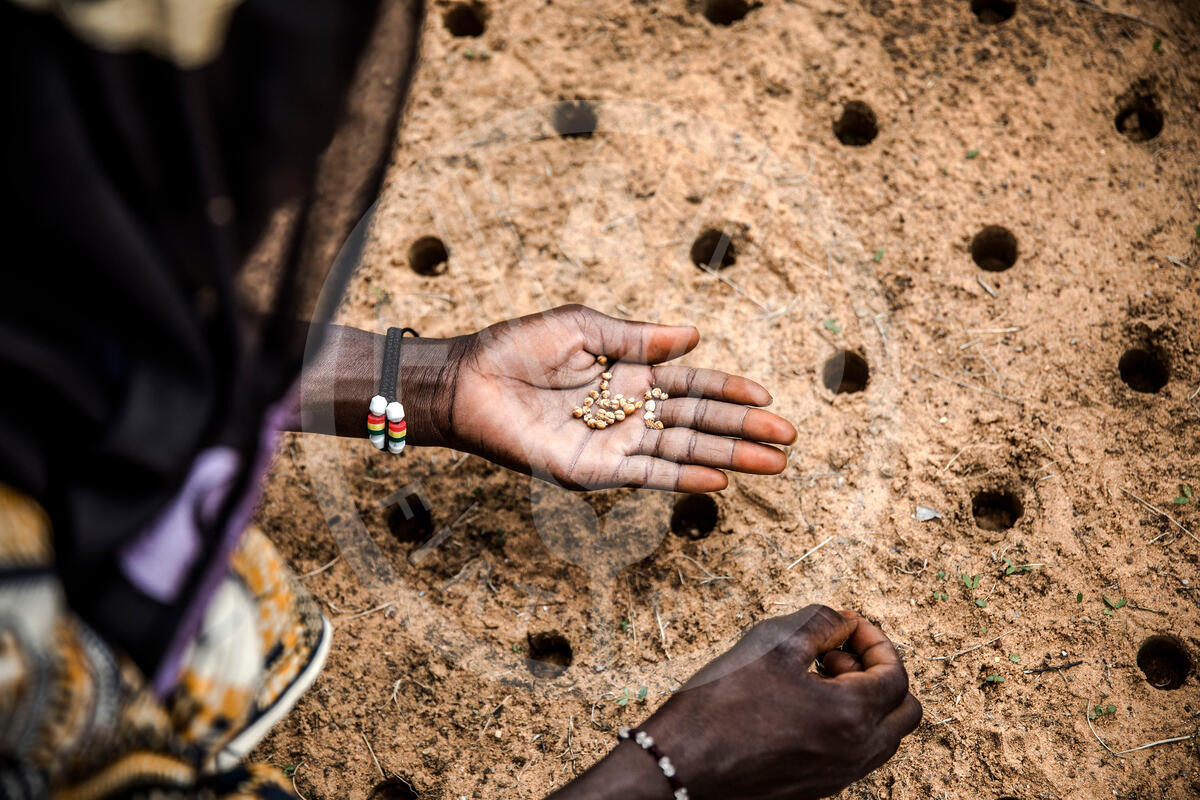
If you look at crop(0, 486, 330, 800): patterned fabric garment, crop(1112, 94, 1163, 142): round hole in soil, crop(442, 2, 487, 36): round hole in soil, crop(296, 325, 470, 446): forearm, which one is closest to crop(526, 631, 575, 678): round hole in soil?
crop(296, 325, 470, 446): forearm

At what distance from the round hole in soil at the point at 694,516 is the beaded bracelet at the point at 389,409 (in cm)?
84

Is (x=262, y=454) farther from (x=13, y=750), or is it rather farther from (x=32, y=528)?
(x=13, y=750)

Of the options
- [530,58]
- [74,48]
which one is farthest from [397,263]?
[74,48]

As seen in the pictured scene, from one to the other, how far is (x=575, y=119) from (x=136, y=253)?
6.26 ft

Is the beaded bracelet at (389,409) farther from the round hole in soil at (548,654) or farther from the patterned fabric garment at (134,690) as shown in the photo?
the round hole in soil at (548,654)

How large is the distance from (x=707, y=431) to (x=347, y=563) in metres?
1.18

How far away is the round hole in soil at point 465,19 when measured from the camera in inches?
108

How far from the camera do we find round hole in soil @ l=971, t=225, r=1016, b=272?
237 cm

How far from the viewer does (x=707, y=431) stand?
1988mm

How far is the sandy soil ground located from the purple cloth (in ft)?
3.57

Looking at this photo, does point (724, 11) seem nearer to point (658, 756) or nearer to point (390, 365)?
point (390, 365)

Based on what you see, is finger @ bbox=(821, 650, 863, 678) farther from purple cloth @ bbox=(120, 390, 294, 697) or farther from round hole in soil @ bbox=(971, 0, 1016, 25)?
round hole in soil @ bbox=(971, 0, 1016, 25)

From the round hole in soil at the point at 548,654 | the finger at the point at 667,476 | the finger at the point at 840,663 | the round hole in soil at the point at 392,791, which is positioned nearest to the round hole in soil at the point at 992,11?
the finger at the point at 667,476

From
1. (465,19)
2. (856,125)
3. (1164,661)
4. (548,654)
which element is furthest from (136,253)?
(1164,661)
